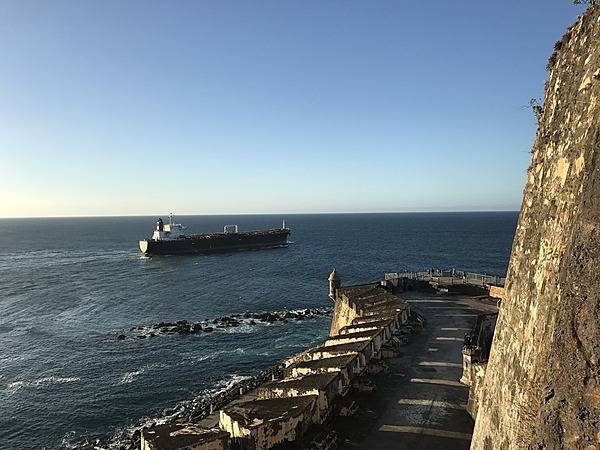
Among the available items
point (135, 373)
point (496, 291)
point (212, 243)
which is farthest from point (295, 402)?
point (212, 243)

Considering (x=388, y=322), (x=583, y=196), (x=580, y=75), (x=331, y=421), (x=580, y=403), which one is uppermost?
(x=580, y=75)

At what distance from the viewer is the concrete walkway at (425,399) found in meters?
13.1

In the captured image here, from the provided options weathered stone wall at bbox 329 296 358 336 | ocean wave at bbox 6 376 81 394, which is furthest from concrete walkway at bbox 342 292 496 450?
ocean wave at bbox 6 376 81 394

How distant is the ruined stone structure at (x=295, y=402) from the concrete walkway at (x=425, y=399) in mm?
1167

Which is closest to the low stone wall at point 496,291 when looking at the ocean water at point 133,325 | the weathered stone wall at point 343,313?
the weathered stone wall at point 343,313

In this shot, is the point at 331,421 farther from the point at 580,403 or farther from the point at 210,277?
the point at 210,277

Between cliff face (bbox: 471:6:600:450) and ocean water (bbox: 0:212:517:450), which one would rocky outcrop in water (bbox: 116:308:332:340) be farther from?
cliff face (bbox: 471:6:600:450)

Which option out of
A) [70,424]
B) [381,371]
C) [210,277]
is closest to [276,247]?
[210,277]

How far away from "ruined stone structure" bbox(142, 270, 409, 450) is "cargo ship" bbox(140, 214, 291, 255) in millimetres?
96173

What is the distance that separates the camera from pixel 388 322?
21047 millimetres

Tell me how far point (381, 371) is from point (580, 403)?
1285cm

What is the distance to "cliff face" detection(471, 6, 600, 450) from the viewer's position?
6.08 m

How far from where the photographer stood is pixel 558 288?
6930 mm

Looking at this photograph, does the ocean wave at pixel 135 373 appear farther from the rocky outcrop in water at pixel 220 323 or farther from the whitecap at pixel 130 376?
the rocky outcrop in water at pixel 220 323
